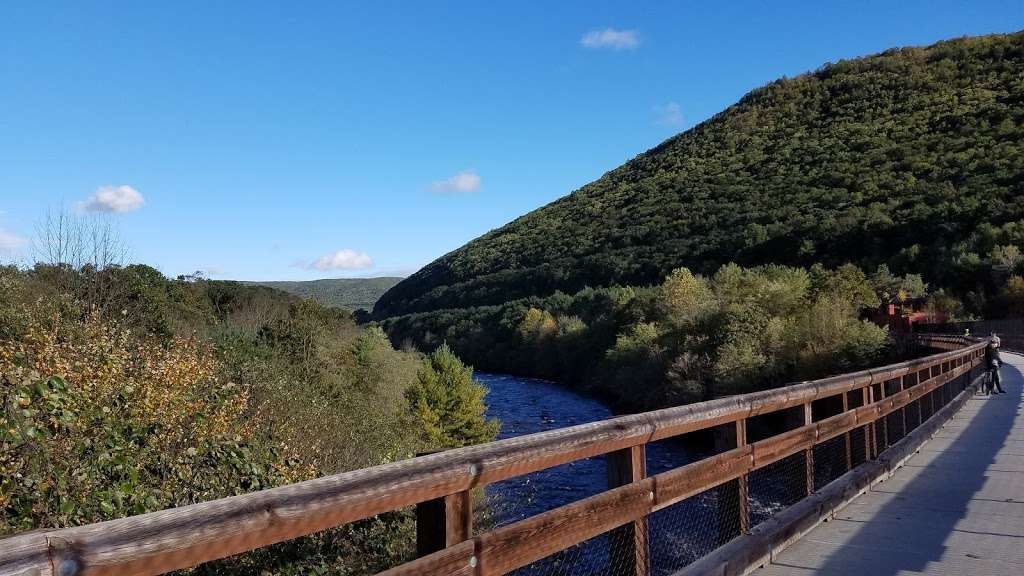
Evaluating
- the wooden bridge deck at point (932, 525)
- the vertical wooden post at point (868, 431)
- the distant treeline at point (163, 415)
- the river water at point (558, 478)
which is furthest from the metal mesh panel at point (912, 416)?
the distant treeline at point (163, 415)

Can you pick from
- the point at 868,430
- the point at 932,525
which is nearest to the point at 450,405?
the point at 868,430

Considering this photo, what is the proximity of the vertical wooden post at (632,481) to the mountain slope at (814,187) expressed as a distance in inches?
2207

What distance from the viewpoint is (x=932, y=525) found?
514cm

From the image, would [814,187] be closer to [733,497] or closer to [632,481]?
[733,497]

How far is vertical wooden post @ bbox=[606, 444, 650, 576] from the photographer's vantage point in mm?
3428

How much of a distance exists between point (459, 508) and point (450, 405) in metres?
32.0

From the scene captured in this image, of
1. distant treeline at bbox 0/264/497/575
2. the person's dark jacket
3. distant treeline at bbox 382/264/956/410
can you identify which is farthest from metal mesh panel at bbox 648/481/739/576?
distant treeline at bbox 382/264/956/410

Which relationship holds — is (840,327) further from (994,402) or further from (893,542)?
(893,542)

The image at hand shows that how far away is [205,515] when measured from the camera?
1.79 m

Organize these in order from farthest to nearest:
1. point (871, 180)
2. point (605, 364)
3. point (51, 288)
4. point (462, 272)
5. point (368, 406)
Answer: point (462, 272), point (871, 180), point (605, 364), point (368, 406), point (51, 288)

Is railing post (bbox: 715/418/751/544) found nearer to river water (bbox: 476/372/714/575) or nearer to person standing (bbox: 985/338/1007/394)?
river water (bbox: 476/372/714/575)

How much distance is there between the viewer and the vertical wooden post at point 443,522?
2445 millimetres

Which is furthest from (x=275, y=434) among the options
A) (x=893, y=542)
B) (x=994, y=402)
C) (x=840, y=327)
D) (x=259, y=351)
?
(x=840, y=327)

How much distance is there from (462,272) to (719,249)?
190ft
